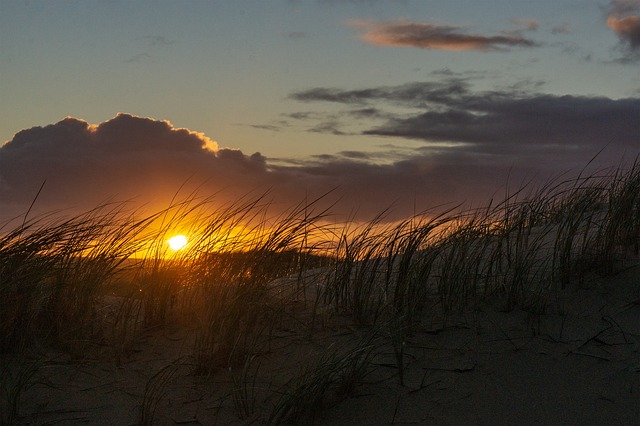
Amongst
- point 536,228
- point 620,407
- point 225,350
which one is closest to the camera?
point 620,407

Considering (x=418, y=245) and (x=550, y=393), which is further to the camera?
(x=418, y=245)

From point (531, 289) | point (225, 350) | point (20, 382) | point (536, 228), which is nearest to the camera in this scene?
point (20, 382)

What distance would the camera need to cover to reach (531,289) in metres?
4.53

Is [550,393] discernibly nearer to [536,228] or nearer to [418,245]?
[418,245]

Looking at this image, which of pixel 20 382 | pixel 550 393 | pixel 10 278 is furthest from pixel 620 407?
pixel 10 278

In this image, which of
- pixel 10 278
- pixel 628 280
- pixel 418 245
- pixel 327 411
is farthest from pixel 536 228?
→ pixel 10 278

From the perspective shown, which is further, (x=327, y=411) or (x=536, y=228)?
(x=536, y=228)

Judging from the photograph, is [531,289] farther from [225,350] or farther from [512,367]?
[225,350]

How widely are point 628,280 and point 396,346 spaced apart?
1.86 m

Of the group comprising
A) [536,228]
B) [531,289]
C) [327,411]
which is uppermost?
[536,228]

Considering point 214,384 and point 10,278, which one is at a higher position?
point 10,278

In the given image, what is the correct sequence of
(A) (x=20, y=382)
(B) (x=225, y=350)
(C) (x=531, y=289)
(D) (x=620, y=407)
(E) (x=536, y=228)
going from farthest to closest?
(E) (x=536, y=228) → (C) (x=531, y=289) → (B) (x=225, y=350) → (A) (x=20, y=382) → (D) (x=620, y=407)

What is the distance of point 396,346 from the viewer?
3.87 m

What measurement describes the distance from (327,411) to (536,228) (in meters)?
3.05
